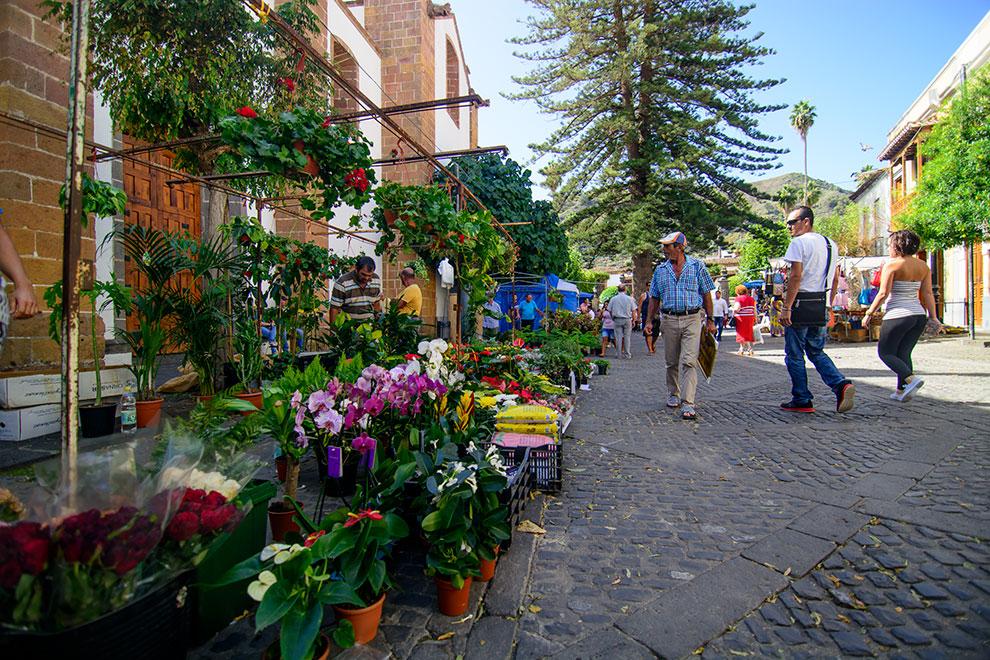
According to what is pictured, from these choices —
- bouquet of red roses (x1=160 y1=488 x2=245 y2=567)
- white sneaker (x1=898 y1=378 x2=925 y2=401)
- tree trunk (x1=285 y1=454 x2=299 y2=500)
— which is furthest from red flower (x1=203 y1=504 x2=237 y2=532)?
white sneaker (x1=898 y1=378 x2=925 y2=401)

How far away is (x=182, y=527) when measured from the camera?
1.33 meters

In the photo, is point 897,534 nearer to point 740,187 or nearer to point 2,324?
point 2,324

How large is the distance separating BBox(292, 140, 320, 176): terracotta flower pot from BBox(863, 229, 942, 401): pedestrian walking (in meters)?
5.56

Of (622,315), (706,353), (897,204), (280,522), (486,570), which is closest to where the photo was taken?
(486,570)

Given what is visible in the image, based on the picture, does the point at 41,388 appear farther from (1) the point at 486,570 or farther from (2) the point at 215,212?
(1) the point at 486,570

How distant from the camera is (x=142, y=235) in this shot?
475 centimetres

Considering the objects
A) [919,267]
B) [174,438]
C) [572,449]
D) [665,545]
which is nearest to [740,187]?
[919,267]

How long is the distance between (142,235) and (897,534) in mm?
5750

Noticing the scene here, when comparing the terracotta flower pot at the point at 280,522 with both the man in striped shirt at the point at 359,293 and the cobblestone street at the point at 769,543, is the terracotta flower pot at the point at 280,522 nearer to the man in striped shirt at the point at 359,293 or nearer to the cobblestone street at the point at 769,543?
the cobblestone street at the point at 769,543

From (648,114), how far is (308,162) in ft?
62.0

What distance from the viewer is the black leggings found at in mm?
5508

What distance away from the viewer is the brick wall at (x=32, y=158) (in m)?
4.08

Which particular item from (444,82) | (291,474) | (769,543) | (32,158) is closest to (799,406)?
(769,543)

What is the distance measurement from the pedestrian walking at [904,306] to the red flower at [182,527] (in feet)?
20.6
